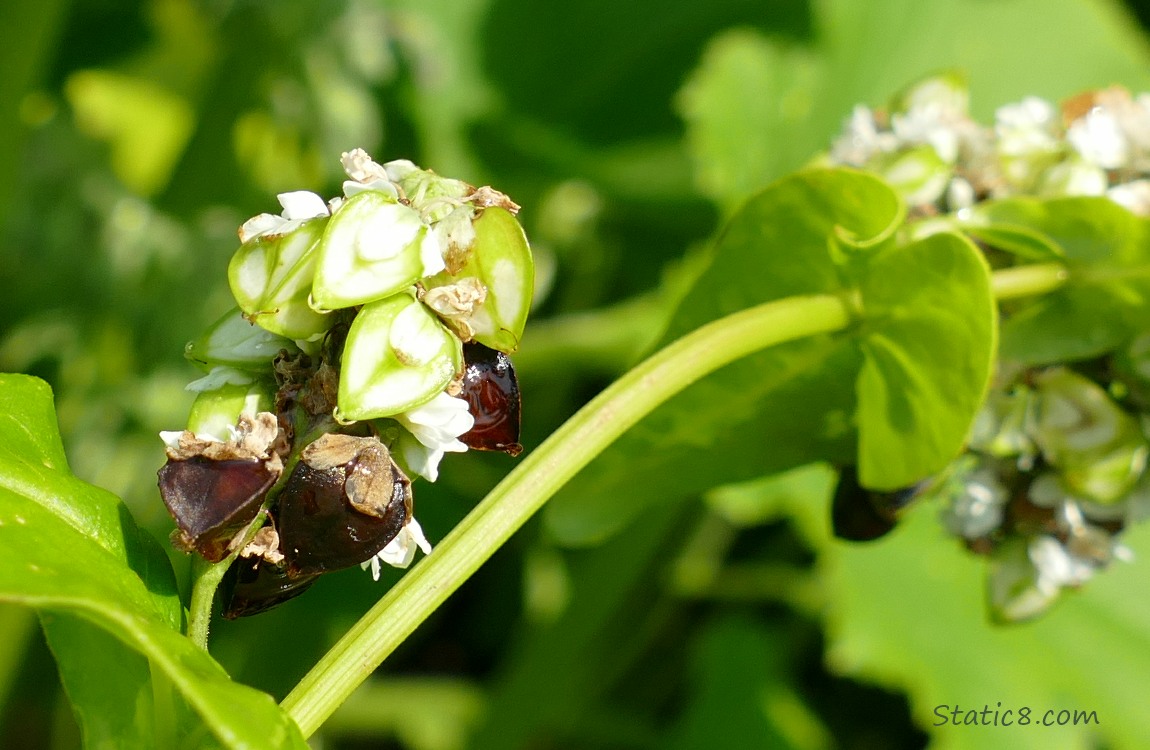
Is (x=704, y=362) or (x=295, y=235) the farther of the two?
(x=704, y=362)

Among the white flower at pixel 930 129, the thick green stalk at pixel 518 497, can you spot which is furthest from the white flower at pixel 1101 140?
the thick green stalk at pixel 518 497

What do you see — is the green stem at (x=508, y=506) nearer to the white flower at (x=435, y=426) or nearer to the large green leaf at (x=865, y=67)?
the white flower at (x=435, y=426)

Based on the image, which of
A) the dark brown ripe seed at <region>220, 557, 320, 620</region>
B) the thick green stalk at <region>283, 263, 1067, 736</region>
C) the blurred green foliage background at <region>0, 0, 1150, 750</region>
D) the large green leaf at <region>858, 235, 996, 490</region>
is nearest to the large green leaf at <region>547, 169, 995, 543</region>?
the large green leaf at <region>858, 235, 996, 490</region>

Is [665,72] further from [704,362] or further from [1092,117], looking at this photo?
[704,362]

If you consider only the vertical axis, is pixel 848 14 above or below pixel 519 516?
below

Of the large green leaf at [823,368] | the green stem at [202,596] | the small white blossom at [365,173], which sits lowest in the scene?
the large green leaf at [823,368]

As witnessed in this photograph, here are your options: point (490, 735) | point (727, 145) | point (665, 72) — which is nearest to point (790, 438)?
point (727, 145)

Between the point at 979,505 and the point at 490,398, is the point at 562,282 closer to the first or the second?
the point at 979,505

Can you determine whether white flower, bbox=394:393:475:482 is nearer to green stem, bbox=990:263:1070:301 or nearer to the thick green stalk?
the thick green stalk
